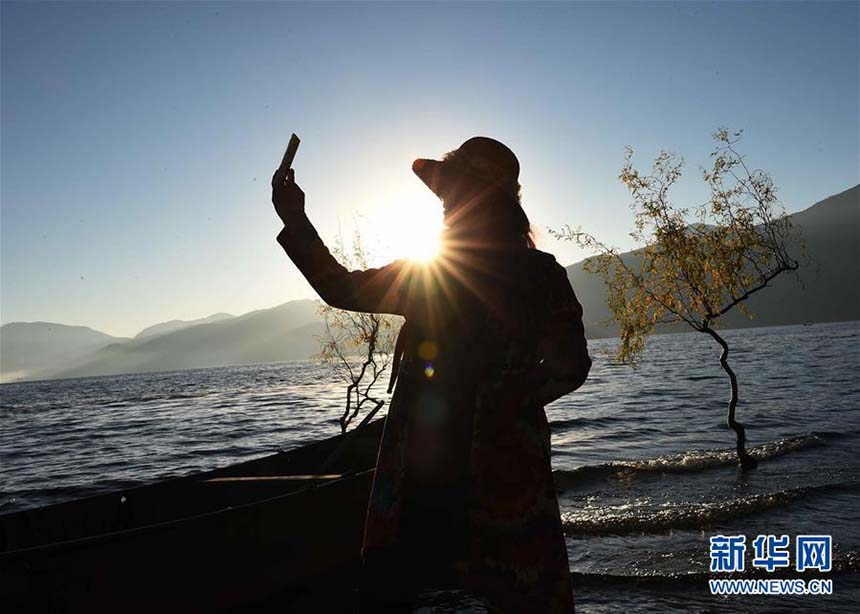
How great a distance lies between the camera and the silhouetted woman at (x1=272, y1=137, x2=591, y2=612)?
2154 mm

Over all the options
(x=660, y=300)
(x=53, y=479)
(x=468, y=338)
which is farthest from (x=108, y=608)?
(x=53, y=479)

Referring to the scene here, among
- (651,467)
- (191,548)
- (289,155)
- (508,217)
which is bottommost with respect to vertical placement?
(651,467)

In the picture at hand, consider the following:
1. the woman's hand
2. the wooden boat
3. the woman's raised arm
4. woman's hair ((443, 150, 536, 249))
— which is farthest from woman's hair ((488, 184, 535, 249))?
the wooden boat

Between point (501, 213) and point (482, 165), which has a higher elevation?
point (482, 165)

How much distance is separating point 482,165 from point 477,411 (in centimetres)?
104

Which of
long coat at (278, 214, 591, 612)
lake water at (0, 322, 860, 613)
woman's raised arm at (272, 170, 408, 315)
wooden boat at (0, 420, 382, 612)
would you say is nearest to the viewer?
long coat at (278, 214, 591, 612)

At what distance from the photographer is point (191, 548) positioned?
18.8 feet

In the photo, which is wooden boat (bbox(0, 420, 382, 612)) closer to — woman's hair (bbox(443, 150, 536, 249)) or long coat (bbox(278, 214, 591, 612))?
long coat (bbox(278, 214, 591, 612))

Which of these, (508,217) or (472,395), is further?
(508,217)

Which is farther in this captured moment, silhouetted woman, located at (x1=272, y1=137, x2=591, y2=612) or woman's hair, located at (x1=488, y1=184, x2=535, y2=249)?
woman's hair, located at (x1=488, y1=184, x2=535, y2=249)

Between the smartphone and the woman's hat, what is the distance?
0.66 metres

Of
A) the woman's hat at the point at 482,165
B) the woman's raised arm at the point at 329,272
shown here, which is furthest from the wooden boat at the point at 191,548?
→ the woman's hat at the point at 482,165

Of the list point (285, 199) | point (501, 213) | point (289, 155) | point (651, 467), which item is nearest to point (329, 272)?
point (285, 199)

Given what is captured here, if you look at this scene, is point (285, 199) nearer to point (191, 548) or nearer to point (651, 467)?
point (191, 548)
